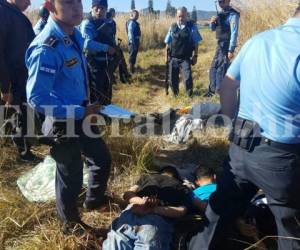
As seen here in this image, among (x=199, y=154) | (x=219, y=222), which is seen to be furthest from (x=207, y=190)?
(x=199, y=154)

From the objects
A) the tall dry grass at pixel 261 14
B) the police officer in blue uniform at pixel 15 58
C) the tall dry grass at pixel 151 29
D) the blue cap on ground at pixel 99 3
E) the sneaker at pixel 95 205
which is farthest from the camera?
the tall dry grass at pixel 151 29

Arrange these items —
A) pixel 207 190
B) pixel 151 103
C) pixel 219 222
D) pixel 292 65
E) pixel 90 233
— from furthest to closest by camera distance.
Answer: pixel 151 103 → pixel 207 190 → pixel 90 233 → pixel 219 222 → pixel 292 65

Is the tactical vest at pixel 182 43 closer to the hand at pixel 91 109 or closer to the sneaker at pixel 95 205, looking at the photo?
the sneaker at pixel 95 205

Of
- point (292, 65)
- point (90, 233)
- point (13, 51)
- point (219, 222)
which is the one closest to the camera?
point (292, 65)

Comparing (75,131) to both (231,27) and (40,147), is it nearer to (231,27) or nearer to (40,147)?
(40,147)

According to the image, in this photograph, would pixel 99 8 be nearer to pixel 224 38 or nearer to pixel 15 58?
pixel 15 58

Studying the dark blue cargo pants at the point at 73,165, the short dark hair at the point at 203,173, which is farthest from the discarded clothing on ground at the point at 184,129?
the dark blue cargo pants at the point at 73,165

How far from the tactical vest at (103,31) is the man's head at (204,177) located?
277 cm

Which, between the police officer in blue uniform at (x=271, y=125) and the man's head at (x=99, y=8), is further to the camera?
the man's head at (x=99, y=8)

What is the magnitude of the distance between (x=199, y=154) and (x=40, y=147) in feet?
6.15

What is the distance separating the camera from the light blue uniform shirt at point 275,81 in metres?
2.12

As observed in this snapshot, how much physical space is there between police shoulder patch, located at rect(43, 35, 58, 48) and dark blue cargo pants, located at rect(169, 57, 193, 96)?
5319 millimetres

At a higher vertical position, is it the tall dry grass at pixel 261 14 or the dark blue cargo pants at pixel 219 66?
the tall dry grass at pixel 261 14

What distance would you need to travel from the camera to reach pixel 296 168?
A: 2.21 metres
